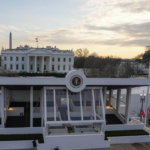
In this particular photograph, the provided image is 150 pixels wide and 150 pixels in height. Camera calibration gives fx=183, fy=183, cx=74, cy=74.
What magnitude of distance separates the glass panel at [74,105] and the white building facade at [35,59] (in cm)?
Answer: 4958

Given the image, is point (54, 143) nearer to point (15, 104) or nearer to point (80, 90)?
point (80, 90)

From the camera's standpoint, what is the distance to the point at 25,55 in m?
66.6

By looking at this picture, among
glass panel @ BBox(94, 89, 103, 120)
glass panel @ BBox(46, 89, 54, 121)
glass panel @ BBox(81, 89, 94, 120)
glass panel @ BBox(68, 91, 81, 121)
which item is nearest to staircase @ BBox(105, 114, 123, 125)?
glass panel @ BBox(94, 89, 103, 120)

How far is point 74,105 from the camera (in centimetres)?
1582

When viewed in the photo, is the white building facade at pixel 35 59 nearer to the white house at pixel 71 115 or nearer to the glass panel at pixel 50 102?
the glass panel at pixel 50 102

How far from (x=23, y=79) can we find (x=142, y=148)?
434 inches

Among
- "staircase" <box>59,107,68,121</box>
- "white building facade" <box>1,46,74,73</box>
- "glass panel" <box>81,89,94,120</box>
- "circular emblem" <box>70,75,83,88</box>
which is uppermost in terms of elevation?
"white building facade" <box>1,46,74,73</box>

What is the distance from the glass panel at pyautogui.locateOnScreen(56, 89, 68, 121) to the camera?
14.6m

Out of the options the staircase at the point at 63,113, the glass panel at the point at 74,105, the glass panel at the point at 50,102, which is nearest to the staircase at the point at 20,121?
the glass panel at the point at 50,102

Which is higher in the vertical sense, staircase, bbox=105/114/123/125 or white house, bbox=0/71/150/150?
Answer: white house, bbox=0/71/150/150

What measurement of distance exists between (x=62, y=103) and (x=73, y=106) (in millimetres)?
1191

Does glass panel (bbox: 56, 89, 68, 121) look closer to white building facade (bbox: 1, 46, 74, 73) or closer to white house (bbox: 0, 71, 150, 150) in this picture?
white house (bbox: 0, 71, 150, 150)

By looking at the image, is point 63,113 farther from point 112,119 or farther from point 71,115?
point 112,119

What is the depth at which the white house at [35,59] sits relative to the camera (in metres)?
64.7
